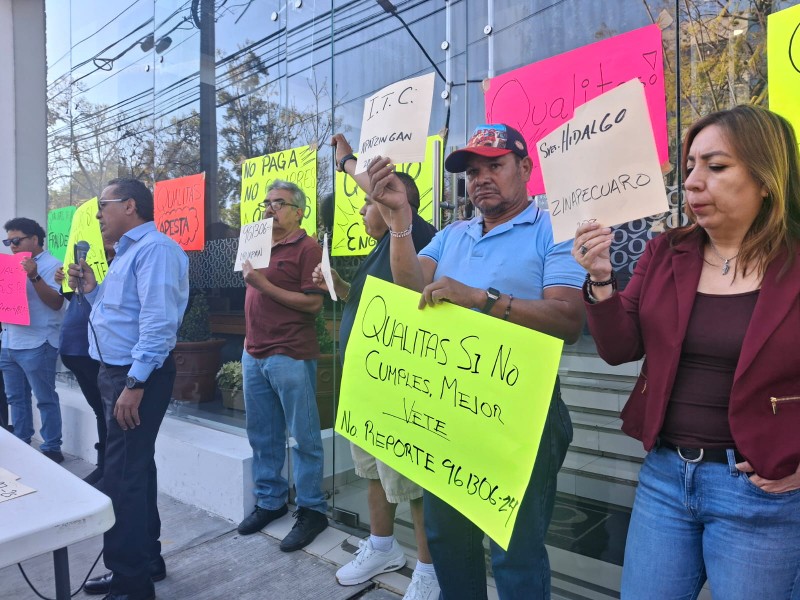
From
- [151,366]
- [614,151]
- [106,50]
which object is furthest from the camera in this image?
[106,50]

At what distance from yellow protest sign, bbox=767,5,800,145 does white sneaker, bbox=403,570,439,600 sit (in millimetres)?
2177

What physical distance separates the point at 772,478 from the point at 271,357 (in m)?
2.50

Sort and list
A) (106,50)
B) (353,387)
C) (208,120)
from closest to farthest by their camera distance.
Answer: (353,387) < (208,120) < (106,50)

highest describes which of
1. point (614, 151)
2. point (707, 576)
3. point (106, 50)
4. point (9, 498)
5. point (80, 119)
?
point (106, 50)

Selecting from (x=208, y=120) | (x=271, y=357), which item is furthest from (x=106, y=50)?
(x=271, y=357)

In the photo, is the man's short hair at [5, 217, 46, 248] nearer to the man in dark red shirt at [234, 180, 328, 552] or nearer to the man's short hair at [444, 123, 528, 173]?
the man in dark red shirt at [234, 180, 328, 552]

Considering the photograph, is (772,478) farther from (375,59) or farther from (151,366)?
(375,59)

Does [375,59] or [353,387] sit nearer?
[353,387]

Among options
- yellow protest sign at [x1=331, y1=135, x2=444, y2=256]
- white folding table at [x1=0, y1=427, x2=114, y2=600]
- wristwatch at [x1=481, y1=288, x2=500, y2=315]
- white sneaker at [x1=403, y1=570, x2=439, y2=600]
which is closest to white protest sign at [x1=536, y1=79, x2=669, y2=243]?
wristwatch at [x1=481, y1=288, x2=500, y2=315]

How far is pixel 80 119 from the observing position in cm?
632

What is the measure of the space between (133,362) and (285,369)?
0.81 meters

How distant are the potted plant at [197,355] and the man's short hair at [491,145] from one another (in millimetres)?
3059

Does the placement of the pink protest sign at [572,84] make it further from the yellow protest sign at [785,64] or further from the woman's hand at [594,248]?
the woman's hand at [594,248]

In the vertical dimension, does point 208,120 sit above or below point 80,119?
below
